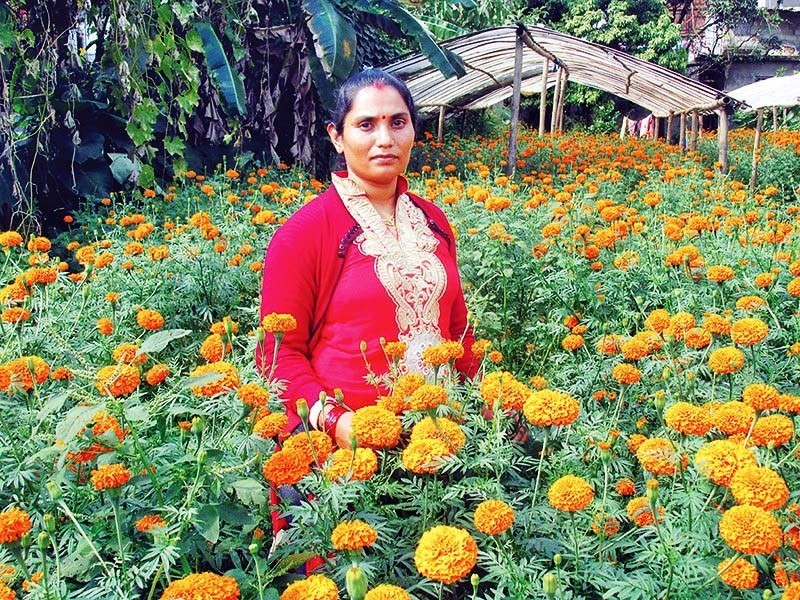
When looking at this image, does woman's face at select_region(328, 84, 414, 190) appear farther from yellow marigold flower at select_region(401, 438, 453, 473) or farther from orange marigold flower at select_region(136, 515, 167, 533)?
orange marigold flower at select_region(136, 515, 167, 533)

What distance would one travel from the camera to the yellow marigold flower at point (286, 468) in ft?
3.73

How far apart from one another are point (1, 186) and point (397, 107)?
13.1 ft

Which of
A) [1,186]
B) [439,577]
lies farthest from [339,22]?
[439,577]

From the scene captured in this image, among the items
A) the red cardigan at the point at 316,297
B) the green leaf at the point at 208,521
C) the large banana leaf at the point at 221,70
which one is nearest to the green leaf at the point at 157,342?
the green leaf at the point at 208,521

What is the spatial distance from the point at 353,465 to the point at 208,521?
0.25 metres

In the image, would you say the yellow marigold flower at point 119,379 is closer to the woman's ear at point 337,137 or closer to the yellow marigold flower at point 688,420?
the yellow marigold flower at point 688,420

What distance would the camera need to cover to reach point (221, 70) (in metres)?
5.89

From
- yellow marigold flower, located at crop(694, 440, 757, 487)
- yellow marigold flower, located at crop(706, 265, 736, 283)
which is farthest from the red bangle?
yellow marigold flower, located at crop(706, 265, 736, 283)

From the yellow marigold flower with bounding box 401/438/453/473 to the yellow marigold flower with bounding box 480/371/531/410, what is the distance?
236mm

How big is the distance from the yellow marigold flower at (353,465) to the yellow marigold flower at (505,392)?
29cm

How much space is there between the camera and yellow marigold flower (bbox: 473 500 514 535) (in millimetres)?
1085

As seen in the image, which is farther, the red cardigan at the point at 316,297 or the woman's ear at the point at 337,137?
the woman's ear at the point at 337,137

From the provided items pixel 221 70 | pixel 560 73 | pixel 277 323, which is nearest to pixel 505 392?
pixel 277 323

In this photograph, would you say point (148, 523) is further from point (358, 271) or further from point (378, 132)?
point (378, 132)
